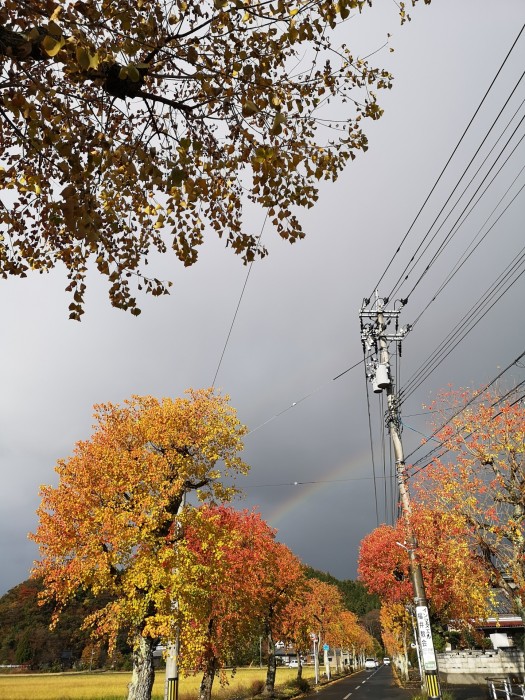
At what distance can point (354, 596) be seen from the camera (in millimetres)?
153875

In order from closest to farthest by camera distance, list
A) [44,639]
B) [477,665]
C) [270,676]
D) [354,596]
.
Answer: [270,676] < [477,665] < [44,639] < [354,596]

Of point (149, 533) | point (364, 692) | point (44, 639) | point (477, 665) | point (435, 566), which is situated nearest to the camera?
point (149, 533)

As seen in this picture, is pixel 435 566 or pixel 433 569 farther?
pixel 433 569

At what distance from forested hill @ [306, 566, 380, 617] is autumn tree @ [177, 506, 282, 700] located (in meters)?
113

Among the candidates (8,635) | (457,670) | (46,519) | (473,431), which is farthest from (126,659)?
(473,431)

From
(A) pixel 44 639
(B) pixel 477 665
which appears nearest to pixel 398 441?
(B) pixel 477 665

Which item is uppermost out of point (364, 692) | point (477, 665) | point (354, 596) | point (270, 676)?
point (354, 596)

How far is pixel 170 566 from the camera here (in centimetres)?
1580

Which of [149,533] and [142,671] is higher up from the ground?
[149,533]

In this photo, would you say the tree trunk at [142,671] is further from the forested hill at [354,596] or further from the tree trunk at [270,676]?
the forested hill at [354,596]

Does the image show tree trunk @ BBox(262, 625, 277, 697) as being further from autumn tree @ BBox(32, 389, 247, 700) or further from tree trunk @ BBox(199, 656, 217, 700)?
autumn tree @ BBox(32, 389, 247, 700)

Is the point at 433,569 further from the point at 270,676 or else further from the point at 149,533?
the point at 149,533

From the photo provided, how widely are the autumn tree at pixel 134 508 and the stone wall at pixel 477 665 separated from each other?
2747 centimetres

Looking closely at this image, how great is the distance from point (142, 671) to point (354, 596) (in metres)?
156
